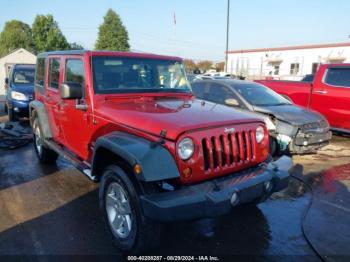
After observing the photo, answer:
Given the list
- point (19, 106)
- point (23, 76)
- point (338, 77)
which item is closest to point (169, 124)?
point (338, 77)

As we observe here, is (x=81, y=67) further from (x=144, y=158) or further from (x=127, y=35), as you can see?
(x=127, y=35)

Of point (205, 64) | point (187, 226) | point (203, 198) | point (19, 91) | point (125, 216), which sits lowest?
point (187, 226)

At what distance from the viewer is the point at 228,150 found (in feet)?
10.9

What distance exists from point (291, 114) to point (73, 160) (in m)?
4.53

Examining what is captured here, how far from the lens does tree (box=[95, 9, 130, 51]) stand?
53938 millimetres

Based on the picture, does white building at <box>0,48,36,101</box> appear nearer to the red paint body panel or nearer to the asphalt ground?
the asphalt ground

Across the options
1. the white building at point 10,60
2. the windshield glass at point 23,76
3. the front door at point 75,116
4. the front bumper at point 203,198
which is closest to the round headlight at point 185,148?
the front bumper at point 203,198

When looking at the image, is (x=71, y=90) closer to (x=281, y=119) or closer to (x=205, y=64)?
(x=281, y=119)


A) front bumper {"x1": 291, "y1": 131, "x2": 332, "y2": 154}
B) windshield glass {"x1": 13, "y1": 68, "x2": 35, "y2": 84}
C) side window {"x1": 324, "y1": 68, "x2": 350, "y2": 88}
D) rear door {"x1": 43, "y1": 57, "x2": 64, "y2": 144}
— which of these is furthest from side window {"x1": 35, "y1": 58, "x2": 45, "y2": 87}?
side window {"x1": 324, "y1": 68, "x2": 350, "y2": 88}

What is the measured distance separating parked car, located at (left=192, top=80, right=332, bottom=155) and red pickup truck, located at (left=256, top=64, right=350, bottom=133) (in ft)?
5.19

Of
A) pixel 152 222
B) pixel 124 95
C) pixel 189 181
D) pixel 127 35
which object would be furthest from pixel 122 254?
pixel 127 35

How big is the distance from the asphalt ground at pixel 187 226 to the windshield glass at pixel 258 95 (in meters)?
2.27

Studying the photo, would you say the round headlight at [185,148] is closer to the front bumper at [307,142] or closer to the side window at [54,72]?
the side window at [54,72]

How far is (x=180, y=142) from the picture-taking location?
3.06m
